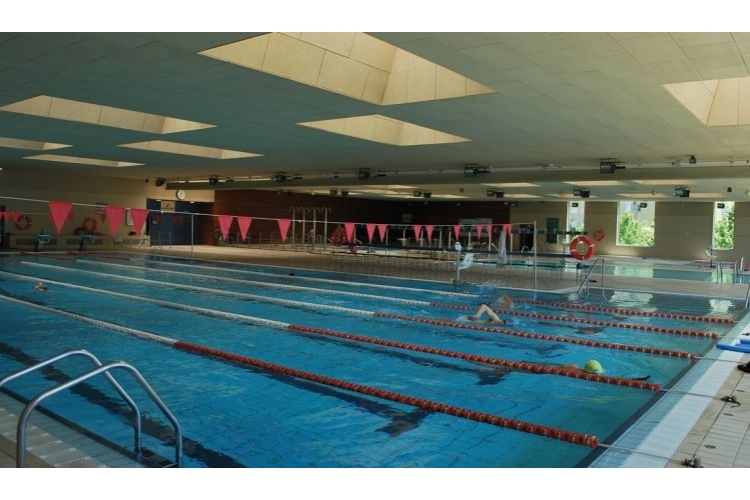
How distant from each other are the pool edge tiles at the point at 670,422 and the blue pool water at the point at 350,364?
6.0 inches

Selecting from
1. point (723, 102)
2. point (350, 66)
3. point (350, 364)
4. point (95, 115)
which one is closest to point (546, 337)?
point (350, 364)

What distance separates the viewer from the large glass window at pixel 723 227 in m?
27.6

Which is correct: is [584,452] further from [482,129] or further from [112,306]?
[112,306]

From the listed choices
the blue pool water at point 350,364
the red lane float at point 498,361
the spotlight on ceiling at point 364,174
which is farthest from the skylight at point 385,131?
the spotlight on ceiling at point 364,174

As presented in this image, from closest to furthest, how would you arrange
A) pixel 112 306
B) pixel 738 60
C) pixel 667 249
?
pixel 738 60, pixel 112 306, pixel 667 249

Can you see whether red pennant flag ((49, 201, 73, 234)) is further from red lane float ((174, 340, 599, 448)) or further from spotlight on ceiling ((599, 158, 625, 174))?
spotlight on ceiling ((599, 158, 625, 174))

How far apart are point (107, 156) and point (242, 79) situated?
10.1 metres

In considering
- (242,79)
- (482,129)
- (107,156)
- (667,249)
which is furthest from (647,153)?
(667,249)

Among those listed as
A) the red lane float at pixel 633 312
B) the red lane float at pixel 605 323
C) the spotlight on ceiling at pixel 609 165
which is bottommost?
the red lane float at pixel 605 323

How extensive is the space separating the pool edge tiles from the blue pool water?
152 millimetres

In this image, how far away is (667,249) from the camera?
28.5 meters

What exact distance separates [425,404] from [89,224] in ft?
68.0

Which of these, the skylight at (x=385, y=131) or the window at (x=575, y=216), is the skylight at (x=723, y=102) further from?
the window at (x=575, y=216)

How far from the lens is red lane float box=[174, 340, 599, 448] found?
390 cm
